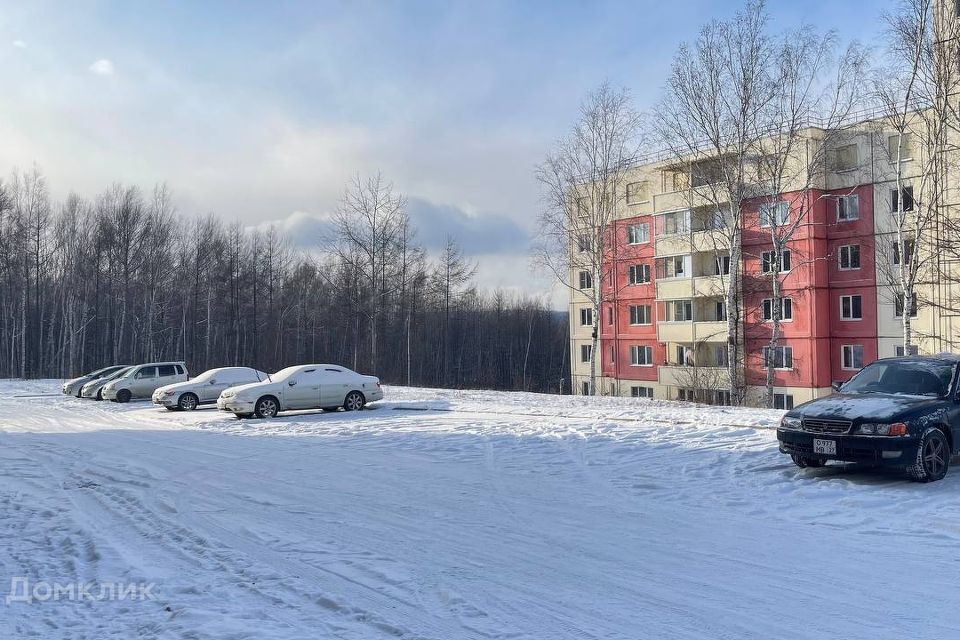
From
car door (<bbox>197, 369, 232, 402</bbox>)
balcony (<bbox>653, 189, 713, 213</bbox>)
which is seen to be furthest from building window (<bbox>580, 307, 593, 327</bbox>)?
car door (<bbox>197, 369, 232, 402</bbox>)

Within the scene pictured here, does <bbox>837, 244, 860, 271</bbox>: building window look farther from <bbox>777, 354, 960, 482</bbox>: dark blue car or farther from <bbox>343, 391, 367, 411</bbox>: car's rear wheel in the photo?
<bbox>777, 354, 960, 482</bbox>: dark blue car

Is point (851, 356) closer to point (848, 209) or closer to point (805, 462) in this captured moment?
point (848, 209)

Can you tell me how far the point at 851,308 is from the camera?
40.7 m

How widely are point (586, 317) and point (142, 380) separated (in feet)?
107

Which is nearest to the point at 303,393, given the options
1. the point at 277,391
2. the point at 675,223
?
the point at 277,391

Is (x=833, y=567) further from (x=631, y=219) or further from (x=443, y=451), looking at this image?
(x=631, y=219)

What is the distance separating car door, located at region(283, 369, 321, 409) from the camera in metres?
21.7

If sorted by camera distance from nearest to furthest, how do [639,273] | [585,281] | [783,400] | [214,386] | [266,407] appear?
[266,407], [214,386], [783,400], [639,273], [585,281]

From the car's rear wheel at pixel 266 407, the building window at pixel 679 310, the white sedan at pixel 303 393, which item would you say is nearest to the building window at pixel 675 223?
the building window at pixel 679 310

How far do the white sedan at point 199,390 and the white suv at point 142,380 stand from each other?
→ 16.6 ft

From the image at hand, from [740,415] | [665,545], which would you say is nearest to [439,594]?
[665,545]

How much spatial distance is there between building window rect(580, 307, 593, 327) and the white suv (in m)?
30.6

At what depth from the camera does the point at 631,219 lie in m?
50.3

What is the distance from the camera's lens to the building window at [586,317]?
53.9 meters
